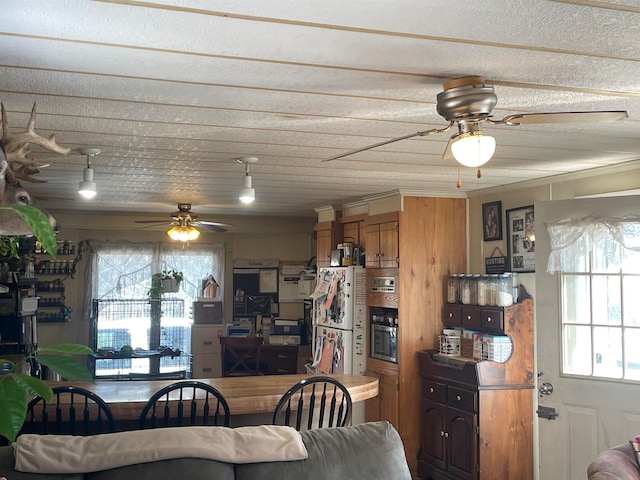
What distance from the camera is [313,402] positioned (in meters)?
3.35

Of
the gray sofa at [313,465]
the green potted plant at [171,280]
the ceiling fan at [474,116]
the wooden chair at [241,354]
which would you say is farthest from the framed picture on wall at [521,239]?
the green potted plant at [171,280]

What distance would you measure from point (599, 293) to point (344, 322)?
235cm

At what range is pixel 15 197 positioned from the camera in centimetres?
246

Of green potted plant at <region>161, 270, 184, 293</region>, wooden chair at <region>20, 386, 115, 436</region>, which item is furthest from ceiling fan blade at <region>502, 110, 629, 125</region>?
green potted plant at <region>161, 270, 184, 293</region>

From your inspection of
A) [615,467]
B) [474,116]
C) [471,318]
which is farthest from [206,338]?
[474,116]

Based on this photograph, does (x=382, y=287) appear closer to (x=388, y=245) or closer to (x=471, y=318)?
(x=388, y=245)

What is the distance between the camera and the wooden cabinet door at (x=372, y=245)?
214 inches

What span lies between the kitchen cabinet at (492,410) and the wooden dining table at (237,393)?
36.6 inches

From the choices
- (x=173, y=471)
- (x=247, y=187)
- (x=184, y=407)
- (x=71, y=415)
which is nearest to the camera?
(x=173, y=471)

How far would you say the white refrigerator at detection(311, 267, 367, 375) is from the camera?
558 centimetres

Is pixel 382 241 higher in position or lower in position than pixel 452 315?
higher

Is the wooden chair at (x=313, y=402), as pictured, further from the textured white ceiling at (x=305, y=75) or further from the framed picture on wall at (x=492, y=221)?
the framed picture on wall at (x=492, y=221)

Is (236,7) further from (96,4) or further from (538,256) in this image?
(538,256)

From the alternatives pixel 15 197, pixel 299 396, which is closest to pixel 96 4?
pixel 15 197
